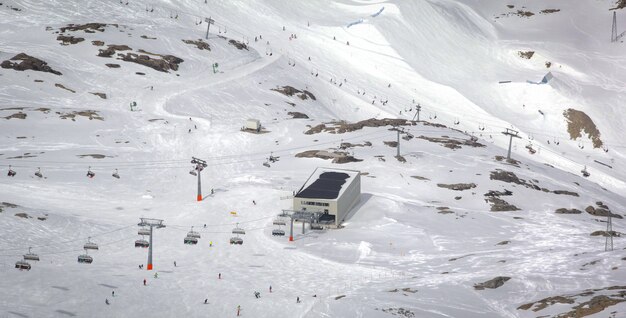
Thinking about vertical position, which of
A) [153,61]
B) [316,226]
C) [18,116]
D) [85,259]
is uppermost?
[153,61]

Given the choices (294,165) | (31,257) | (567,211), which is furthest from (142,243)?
(567,211)

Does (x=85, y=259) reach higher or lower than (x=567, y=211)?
lower

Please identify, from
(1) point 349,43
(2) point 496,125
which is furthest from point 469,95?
(1) point 349,43

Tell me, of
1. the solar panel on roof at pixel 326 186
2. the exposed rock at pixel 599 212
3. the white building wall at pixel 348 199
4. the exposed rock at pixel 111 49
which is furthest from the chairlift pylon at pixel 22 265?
the exposed rock at pixel 111 49

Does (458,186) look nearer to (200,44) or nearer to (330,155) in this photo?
(330,155)

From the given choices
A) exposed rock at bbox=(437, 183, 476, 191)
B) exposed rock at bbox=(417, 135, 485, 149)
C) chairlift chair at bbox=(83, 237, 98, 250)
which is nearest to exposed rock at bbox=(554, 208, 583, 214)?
exposed rock at bbox=(437, 183, 476, 191)
